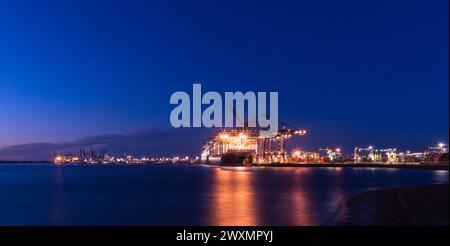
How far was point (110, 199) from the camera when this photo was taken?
41.2 m

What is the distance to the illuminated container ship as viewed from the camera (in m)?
168

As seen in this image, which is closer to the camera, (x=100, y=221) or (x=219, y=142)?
(x=100, y=221)

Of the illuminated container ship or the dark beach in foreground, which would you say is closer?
the dark beach in foreground

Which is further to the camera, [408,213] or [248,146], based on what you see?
[248,146]

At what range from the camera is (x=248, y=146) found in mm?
177125

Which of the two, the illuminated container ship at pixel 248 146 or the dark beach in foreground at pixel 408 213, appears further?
the illuminated container ship at pixel 248 146

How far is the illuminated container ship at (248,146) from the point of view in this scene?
6619 inches
